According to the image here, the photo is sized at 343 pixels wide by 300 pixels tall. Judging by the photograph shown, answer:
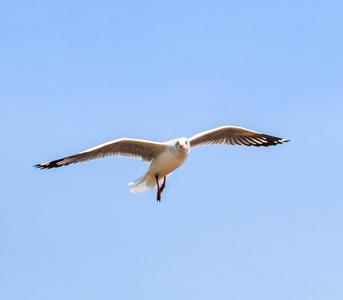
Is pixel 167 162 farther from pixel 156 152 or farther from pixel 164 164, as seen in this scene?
pixel 156 152

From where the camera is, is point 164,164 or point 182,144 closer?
point 182,144

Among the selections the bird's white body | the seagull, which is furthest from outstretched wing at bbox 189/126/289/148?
the bird's white body

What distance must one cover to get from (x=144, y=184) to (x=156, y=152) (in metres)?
0.75

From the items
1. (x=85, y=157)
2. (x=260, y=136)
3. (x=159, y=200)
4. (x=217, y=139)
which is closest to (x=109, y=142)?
(x=85, y=157)

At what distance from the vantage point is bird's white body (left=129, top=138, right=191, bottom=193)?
1242 centimetres

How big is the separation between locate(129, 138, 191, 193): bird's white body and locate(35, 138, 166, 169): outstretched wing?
22cm

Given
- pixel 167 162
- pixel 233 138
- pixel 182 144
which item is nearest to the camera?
pixel 182 144

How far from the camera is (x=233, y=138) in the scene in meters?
14.2

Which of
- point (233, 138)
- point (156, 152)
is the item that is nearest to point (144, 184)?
point (156, 152)

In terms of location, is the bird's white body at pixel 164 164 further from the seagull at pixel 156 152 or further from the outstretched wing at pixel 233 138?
the outstretched wing at pixel 233 138

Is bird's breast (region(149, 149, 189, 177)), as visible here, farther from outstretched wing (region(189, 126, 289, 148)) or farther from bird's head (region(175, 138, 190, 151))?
outstretched wing (region(189, 126, 289, 148))

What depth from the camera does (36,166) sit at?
1294 centimetres

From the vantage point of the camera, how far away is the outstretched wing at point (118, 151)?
12.6 m

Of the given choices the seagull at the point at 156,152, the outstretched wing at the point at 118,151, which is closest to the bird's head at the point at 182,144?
the seagull at the point at 156,152
